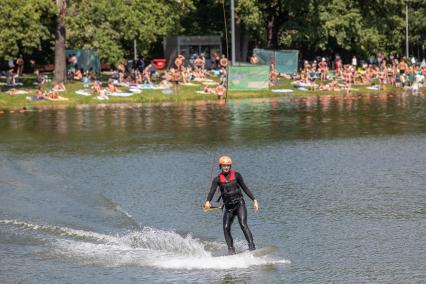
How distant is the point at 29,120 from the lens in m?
44.6

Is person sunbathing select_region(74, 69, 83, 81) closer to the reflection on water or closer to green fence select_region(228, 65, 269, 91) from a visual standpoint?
green fence select_region(228, 65, 269, 91)

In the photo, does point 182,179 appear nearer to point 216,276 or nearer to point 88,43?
point 216,276

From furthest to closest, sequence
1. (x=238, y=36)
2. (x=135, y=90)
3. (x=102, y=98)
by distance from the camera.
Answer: (x=238, y=36)
(x=135, y=90)
(x=102, y=98)

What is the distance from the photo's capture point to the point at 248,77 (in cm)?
5778

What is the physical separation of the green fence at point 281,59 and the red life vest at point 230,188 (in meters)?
48.2

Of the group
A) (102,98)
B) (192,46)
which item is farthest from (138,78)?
(192,46)

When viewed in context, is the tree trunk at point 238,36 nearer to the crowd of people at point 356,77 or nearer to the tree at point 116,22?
the tree at point 116,22

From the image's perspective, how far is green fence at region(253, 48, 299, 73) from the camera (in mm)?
64875

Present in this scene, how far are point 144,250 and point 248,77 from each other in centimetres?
4031

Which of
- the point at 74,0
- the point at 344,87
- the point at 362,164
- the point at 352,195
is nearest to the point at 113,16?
the point at 74,0

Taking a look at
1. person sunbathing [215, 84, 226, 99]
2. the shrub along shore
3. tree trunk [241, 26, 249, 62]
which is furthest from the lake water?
tree trunk [241, 26, 249, 62]

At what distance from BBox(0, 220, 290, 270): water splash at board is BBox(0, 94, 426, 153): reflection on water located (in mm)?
13912

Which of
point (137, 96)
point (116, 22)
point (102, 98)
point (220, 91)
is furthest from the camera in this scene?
point (116, 22)

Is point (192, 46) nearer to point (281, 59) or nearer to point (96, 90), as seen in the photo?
point (281, 59)
